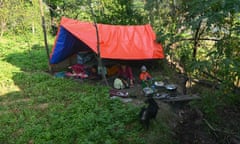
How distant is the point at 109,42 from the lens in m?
10.2

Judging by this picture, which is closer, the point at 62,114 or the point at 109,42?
the point at 62,114

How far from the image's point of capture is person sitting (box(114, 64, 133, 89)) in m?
9.16

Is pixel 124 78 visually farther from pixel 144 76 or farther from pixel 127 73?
pixel 144 76

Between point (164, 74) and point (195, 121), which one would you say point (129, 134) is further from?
point (164, 74)

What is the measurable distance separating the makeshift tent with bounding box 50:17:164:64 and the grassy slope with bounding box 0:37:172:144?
1.35 metres

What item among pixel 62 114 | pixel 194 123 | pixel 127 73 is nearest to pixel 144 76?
pixel 127 73

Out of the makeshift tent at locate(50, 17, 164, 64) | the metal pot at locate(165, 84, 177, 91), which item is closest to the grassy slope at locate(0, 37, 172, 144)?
the makeshift tent at locate(50, 17, 164, 64)

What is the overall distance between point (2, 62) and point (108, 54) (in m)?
5.11

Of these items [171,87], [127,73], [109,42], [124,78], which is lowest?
[171,87]

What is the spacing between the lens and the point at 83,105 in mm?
7555

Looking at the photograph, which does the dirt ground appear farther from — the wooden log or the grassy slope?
the grassy slope

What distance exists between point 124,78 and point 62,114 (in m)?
3.23

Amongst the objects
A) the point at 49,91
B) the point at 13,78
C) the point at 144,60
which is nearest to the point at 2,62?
the point at 13,78

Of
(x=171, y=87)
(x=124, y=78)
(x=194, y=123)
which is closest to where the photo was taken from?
(x=194, y=123)
